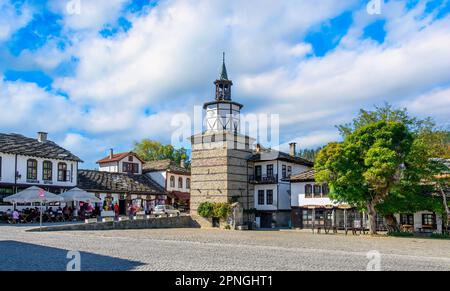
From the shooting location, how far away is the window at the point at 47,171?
39562 mm

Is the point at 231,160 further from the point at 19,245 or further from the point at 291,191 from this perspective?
the point at 19,245

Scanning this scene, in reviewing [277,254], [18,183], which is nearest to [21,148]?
[18,183]

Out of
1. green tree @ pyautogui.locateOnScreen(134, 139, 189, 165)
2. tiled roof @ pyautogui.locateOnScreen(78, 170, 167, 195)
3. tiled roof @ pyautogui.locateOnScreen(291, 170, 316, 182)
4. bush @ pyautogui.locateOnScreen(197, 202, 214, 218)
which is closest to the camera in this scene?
tiled roof @ pyautogui.locateOnScreen(291, 170, 316, 182)

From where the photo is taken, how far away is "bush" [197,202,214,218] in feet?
128

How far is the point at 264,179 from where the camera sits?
41062 mm

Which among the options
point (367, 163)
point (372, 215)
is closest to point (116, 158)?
point (372, 215)

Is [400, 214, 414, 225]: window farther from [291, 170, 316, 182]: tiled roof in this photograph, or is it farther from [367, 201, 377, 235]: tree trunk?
[291, 170, 316, 182]: tiled roof

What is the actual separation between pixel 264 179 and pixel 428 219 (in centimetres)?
1439

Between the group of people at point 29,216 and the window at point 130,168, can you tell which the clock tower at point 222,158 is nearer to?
the group of people at point 29,216

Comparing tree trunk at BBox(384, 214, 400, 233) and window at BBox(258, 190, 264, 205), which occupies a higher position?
window at BBox(258, 190, 264, 205)

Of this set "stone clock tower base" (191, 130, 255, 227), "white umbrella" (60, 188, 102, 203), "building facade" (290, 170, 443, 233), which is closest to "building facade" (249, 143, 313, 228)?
"stone clock tower base" (191, 130, 255, 227)

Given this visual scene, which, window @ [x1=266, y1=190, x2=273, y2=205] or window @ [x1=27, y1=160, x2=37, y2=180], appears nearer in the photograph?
window @ [x1=27, y1=160, x2=37, y2=180]

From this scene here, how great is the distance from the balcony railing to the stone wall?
6489mm
